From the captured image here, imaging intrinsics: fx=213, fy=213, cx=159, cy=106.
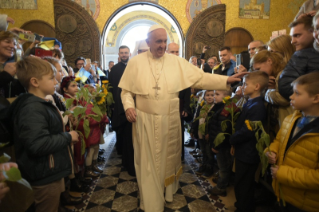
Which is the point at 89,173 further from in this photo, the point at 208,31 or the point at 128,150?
the point at 208,31

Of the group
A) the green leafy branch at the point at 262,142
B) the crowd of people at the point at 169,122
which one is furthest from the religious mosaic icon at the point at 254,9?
the green leafy branch at the point at 262,142

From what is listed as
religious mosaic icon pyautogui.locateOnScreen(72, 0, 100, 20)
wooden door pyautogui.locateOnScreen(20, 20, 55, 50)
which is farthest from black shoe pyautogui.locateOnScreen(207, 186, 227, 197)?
wooden door pyautogui.locateOnScreen(20, 20, 55, 50)

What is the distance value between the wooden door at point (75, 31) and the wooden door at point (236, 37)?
530 centimetres

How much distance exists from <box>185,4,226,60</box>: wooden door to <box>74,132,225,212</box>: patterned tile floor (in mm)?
6090

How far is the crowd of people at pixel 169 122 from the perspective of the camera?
1574mm

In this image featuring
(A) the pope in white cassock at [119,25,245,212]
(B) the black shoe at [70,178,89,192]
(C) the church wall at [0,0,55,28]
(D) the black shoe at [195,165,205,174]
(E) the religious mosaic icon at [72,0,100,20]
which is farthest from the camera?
(E) the religious mosaic icon at [72,0,100,20]

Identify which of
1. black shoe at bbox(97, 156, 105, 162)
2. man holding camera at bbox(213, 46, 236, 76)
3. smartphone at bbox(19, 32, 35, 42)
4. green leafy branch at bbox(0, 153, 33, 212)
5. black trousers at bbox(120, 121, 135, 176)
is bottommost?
black shoe at bbox(97, 156, 105, 162)

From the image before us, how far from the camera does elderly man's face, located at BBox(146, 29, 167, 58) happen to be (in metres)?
2.44

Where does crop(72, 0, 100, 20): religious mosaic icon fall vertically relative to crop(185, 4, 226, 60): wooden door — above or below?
above

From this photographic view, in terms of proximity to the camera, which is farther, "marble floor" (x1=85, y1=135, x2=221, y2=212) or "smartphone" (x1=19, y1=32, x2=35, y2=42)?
"smartphone" (x1=19, y1=32, x2=35, y2=42)

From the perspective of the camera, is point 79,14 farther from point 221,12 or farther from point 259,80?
point 259,80

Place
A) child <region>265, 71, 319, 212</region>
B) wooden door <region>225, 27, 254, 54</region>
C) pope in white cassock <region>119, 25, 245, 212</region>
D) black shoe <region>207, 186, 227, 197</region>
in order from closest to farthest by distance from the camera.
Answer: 1. child <region>265, 71, 319, 212</region>
2. pope in white cassock <region>119, 25, 245, 212</region>
3. black shoe <region>207, 186, 227, 197</region>
4. wooden door <region>225, 27, 254, 54</region>

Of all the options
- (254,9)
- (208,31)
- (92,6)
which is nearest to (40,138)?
(208,31)

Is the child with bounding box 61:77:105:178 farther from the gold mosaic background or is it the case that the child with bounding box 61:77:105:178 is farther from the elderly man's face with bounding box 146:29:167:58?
the gold mosaic background
